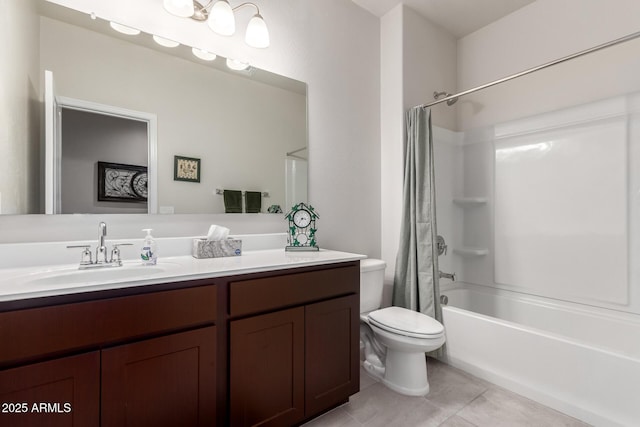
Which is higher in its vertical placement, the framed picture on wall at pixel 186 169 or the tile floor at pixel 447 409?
the framed picture on wall at pixel 186 169

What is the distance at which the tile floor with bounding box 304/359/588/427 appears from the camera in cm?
151

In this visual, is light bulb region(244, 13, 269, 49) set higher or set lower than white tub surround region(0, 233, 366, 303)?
higher

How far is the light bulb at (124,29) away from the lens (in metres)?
1.43

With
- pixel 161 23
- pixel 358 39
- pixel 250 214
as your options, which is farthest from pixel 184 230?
pixel 358 39

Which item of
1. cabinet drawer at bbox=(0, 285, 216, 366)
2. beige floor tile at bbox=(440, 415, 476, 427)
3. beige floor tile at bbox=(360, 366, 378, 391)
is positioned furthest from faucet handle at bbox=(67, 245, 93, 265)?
beige floor tile at bbox=(440, 415, 476, 427)

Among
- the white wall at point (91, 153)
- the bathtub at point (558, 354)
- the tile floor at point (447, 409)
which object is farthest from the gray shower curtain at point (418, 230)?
the white wall at point (91, 153)

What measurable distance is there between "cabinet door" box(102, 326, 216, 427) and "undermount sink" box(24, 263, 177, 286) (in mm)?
260

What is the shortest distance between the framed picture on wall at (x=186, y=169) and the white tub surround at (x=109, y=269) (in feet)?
1.10

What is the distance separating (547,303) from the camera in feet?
7.37

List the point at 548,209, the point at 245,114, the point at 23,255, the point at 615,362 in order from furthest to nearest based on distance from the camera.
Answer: the point at 548,209 < the point at 245,114 < the point at 615,362 < the point at 23,255

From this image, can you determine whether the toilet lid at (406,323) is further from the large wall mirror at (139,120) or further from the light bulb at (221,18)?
the light bulb at (221,18)

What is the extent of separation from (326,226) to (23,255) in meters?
1.57

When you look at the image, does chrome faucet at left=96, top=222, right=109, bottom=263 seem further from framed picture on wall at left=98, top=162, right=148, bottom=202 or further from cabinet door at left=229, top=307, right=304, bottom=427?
cabinet door at left=229, top=307, right=304, bottom=427

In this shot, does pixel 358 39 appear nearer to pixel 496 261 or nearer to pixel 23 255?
pixel 496 261
